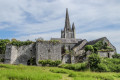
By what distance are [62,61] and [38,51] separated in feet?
15.2

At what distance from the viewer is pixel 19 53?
2330 centimetres

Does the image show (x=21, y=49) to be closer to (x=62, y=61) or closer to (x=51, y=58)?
(x=51, y=58)

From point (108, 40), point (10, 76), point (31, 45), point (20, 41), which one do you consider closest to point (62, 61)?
point (31, 45)

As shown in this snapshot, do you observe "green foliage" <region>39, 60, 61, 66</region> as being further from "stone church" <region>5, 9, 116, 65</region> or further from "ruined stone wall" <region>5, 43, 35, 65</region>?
"ruined stone wall" <region>5, 43, 35, 65</region>

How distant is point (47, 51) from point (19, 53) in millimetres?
5086

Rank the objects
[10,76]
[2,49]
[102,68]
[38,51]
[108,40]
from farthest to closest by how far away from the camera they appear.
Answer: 1. [2,49]
2. [108,40]
3. [38,51]
4. [102,68]
5. [10,76]

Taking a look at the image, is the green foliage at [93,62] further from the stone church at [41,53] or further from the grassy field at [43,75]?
the stone church at [41,53]

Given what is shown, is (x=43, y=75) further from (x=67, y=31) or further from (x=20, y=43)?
(x=67, y=31)

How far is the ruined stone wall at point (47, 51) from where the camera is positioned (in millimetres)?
22467

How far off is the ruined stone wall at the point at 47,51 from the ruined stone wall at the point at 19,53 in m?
1.80

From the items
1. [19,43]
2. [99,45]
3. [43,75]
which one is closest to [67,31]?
[99,45]

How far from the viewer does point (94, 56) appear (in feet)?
56.6

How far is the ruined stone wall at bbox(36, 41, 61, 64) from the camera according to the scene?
885 inches

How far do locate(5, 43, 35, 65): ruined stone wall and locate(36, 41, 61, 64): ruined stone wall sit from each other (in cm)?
180
